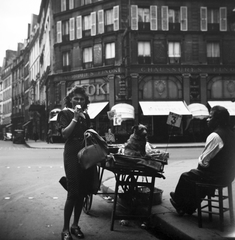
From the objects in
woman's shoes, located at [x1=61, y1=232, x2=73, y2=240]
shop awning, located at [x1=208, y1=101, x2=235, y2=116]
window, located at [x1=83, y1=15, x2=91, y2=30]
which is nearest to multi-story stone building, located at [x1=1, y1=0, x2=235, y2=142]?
shop awning, located at [x1=208, y1=101, x2=235, y2=116]

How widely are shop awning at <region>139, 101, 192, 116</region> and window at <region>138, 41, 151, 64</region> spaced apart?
3.58 m

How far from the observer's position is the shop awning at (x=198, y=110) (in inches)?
1094

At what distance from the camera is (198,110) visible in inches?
1105

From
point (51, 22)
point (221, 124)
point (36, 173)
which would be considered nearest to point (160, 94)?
point (51, 22)

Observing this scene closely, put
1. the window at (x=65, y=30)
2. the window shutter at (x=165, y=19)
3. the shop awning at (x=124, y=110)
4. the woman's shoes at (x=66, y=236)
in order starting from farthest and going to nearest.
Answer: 1. the window at (x=65, y=30)
2. the window shutter at (x=165, y=19)
3. the shop awning at (x=124, y=110)
4. the woman's shoes at (x=66, y=236)

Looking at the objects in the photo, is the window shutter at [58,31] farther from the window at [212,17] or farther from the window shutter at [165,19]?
the window at [212,17]

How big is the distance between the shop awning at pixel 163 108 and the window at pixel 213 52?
4.66m

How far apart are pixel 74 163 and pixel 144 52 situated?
26050 mm

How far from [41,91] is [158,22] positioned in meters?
20.6

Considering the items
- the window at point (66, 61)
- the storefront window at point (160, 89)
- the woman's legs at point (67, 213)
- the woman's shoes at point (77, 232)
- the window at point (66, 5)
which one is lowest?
the woman's shoes at point (77, 232)

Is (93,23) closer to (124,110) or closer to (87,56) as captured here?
(87,56)

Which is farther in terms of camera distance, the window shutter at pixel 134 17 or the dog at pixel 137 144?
the window shutter at pixel 134 17

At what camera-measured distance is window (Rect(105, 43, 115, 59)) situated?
30.0 m

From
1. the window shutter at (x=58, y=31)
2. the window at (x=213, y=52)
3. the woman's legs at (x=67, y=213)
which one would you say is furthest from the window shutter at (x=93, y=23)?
the woman's legs at (x=67, y=213)
